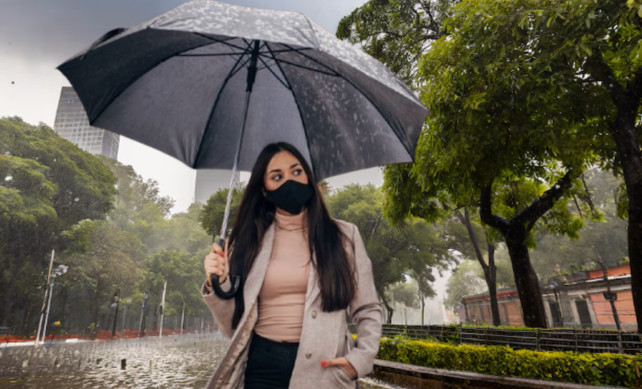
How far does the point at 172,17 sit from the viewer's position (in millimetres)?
1959

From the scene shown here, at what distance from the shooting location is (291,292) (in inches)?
74.9

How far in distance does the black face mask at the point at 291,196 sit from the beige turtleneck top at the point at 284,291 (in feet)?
0.61

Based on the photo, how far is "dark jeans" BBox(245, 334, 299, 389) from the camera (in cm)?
174

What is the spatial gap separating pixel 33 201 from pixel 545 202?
34319 millimetres

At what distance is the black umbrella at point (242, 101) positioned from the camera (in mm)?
2537

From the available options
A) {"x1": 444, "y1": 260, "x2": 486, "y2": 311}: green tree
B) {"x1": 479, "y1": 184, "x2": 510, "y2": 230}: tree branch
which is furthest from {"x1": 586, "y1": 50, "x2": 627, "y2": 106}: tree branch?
{"x1": 444, "y1": 260, "x2": 486, "y2": 311}: green tree

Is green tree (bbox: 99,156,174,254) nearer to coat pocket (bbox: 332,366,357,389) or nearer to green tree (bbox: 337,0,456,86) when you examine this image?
green tree (bbox: 337,0,456,86)

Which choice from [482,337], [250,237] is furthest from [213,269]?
[482,337]

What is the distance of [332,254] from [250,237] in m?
0.47

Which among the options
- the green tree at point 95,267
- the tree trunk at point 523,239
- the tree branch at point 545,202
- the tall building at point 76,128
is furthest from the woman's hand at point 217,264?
the tall building at point 76,128

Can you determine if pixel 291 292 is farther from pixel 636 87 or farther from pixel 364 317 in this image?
pixel 636 87

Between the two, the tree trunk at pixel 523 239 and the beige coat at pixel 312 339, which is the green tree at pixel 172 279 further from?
the beige coat at pixel 312 339

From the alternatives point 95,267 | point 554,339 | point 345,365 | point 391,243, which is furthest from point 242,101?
point 95,267

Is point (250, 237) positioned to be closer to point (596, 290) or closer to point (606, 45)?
point (606, 45)
